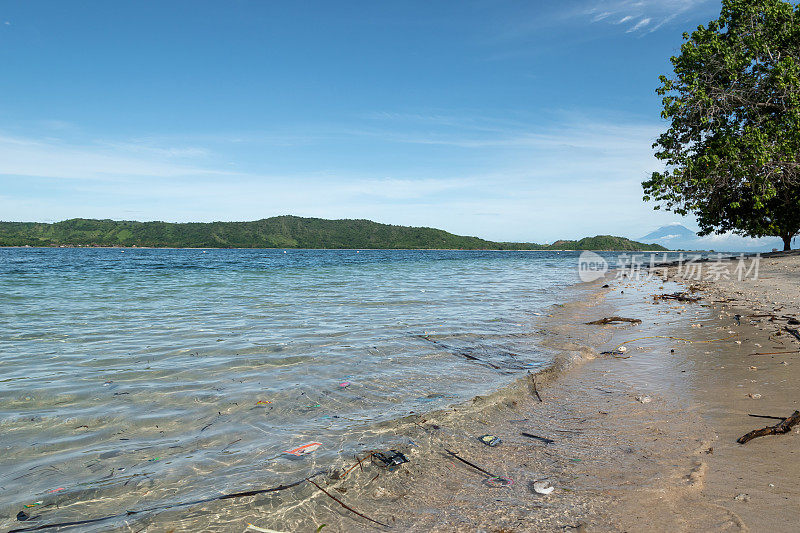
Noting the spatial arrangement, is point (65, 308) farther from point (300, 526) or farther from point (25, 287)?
point (300, 526)

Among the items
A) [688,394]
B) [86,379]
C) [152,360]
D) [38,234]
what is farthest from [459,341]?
[38,234]

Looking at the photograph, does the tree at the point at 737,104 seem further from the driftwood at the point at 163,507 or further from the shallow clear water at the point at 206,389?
the driftwood at the point at 163,507

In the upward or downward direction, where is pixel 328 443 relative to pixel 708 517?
downward

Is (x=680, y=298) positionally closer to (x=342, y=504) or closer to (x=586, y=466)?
(x=586, y=466)

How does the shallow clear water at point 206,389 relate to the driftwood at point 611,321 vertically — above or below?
below

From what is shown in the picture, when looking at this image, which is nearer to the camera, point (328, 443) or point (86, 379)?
point (328, 443)

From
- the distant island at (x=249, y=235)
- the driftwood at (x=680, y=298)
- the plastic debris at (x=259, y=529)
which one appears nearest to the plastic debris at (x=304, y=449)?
the plastic debris at (x=259, y=529)

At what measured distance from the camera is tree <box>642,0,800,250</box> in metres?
18.0

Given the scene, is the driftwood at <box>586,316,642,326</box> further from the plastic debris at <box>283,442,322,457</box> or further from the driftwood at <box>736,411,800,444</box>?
the plastic debris at <box>283,442,322,457</box>

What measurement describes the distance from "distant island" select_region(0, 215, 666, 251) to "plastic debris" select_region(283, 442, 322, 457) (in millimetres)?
150613

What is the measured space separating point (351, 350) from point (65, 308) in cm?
1034

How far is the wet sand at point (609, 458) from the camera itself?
2.70 m

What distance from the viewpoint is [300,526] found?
2.80 metres

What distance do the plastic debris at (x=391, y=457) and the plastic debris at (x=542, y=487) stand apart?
111 centimetres
